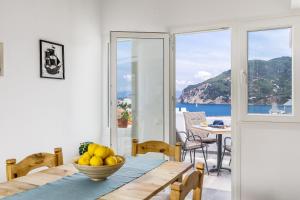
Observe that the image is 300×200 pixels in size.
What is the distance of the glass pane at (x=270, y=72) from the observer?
2963mm

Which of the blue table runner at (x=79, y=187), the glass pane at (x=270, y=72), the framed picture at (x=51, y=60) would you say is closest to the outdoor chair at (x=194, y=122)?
the glass pane at (x=270, y=72)

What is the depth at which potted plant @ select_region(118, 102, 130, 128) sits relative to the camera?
3.70 meters

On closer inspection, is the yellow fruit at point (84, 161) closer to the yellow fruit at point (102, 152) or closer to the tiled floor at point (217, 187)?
the yellow fruit at point (102, 152)

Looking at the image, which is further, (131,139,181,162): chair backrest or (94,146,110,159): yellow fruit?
(131,139,181,162): chair backrest

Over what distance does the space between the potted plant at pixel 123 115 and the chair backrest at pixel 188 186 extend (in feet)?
7.16

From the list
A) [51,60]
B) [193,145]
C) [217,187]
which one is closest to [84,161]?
[51,60]

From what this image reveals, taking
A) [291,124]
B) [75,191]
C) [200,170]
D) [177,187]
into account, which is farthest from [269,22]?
[75,191]

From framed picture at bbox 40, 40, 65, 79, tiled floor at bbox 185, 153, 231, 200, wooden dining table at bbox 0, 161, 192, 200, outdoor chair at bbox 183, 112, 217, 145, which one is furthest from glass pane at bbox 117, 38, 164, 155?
outdoor chair at bbox 183, 112, 217, 145

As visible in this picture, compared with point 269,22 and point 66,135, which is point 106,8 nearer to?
point 66,135

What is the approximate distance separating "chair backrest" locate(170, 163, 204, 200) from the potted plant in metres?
2.18

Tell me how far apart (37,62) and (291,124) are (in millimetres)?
2760

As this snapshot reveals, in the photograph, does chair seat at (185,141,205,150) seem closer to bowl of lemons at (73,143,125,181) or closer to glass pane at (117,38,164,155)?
glass pane at (117,38,164,155)

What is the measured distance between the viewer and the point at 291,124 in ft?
9.50

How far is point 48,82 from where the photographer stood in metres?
3.16
